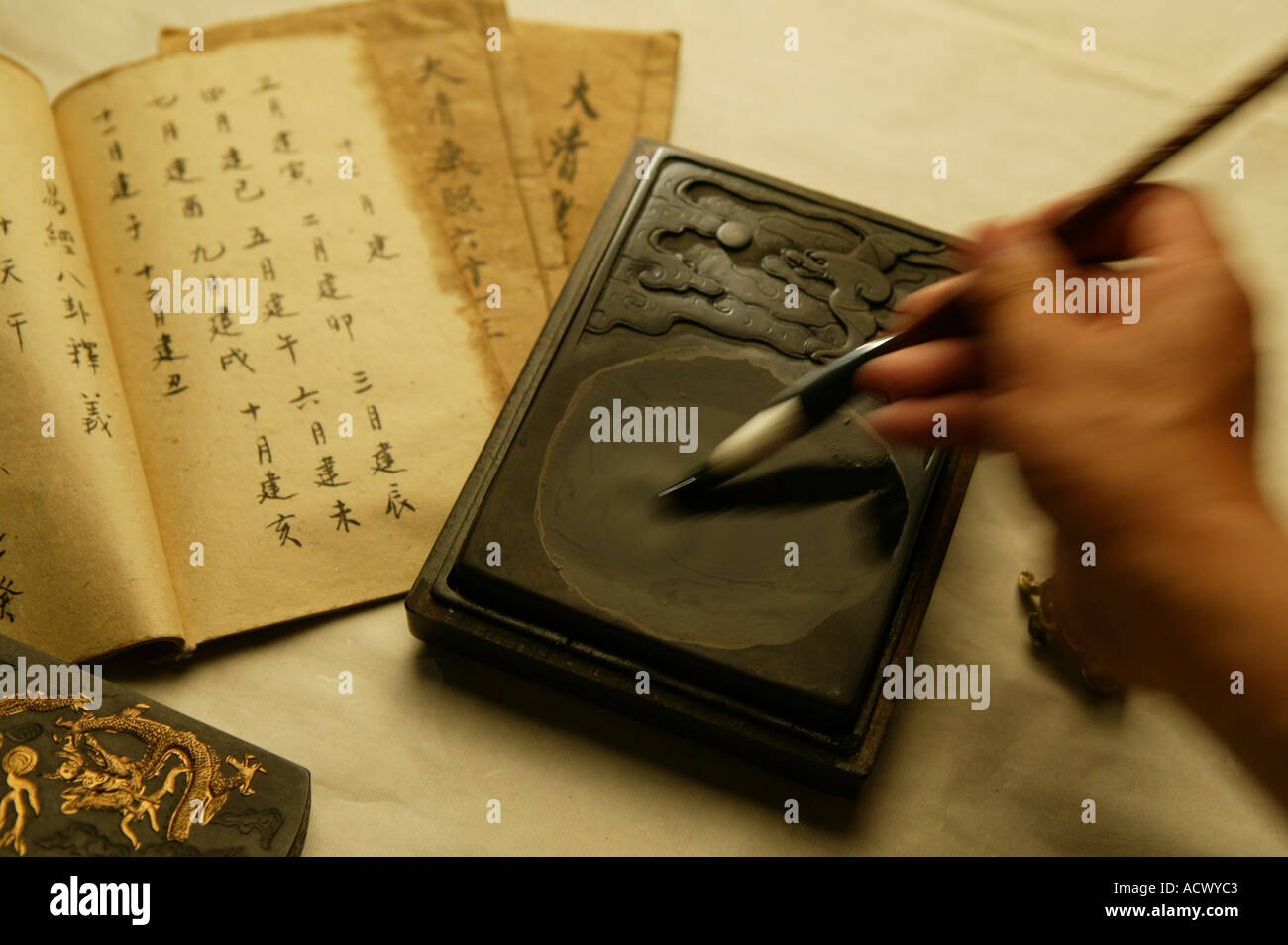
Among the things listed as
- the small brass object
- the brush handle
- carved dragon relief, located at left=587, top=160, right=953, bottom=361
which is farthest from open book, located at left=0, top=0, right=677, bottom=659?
the small brass object

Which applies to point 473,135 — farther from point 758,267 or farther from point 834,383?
point 834,383

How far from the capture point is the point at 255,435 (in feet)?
2.38

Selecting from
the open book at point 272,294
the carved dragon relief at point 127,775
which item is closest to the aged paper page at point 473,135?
the open book at point 272,294

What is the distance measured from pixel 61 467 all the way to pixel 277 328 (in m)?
0.18

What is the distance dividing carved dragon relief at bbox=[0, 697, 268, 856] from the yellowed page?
0.06 meters

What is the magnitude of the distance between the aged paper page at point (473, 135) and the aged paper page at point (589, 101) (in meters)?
0.02

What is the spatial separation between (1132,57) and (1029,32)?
0.10 meters

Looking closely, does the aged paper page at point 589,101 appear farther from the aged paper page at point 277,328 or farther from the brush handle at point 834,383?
the brush handle at point 834,383

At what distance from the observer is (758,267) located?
732mm

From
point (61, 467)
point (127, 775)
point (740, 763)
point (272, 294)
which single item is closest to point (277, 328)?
point (272, 294)

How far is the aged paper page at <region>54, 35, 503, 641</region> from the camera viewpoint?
2.29 ft

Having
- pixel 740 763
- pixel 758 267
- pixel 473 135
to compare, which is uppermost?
pixel 473 135

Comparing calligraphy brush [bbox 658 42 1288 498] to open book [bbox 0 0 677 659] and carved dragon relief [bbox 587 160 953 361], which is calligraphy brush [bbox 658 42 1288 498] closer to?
carved dragon relief [bbox 587 160 953 361]
